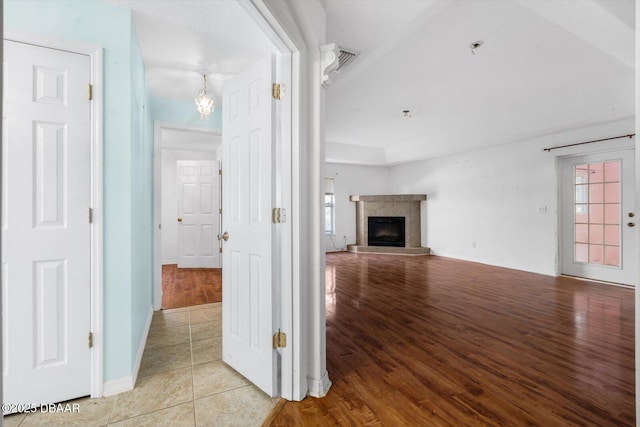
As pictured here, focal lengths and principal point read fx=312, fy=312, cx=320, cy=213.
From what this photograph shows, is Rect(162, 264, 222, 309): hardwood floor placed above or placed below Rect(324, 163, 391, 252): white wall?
below

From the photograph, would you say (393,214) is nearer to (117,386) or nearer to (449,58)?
(449,58)

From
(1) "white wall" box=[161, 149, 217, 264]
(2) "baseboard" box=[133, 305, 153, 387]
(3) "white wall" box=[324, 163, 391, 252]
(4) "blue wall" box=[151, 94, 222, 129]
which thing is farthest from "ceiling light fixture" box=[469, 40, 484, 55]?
(1) "white wall" box=[161, 149, 217, 264]

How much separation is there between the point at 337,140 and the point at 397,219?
8.31ft

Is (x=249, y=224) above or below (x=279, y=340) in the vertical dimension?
above

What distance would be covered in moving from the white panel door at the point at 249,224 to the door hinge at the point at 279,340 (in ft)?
0.10

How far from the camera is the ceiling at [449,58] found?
2.21 m

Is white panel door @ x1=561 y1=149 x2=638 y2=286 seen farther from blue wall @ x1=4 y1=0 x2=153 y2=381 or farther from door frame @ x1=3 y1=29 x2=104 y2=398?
door frame @ x1=3 y1=29 x2=104 y2=398

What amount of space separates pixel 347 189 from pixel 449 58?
17.0 feet

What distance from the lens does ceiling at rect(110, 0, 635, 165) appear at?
2209 mm

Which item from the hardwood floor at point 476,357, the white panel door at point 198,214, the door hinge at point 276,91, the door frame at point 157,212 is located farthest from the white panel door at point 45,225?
the white panel door at point 198,214

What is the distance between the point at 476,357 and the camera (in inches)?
94.7

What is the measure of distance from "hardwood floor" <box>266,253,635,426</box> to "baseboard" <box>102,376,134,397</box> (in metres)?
0.99

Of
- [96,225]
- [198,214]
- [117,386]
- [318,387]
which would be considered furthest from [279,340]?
[198,214]

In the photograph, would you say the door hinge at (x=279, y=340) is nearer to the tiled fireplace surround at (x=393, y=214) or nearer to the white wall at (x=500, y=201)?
the white wall at (x=500, y=201)
